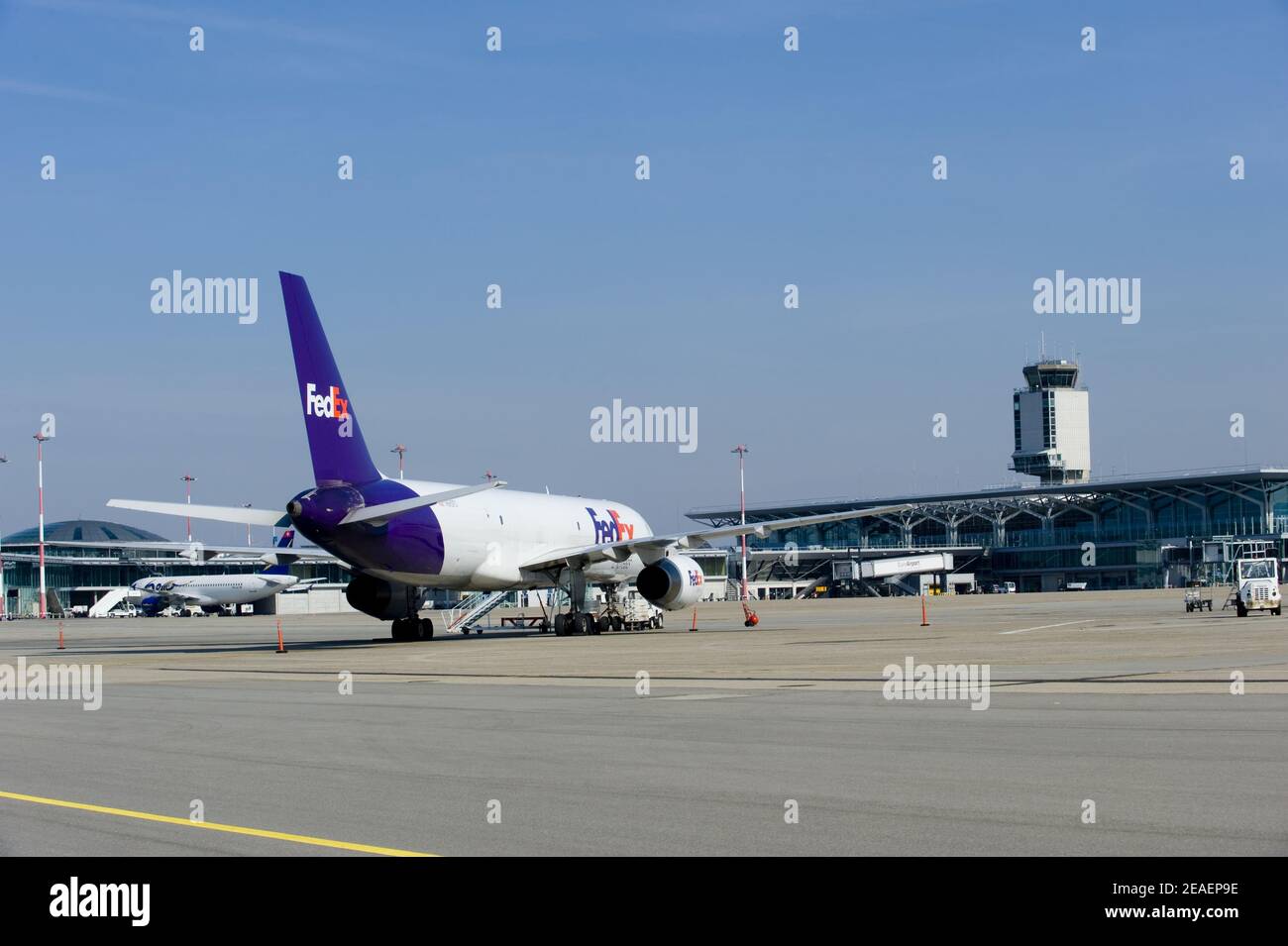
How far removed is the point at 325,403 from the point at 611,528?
17100 mm

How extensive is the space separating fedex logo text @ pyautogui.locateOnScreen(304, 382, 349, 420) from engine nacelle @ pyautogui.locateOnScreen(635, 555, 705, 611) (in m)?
13.2

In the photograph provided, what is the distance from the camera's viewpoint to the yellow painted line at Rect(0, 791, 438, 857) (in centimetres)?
929

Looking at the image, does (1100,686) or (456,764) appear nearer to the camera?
(456,764)

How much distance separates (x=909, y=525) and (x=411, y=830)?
478ft

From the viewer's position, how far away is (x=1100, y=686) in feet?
66.6

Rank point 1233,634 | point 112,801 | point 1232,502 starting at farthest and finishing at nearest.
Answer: point 1232,502
point 1233,634
point 112,801

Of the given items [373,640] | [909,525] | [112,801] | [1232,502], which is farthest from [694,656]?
[909,525]

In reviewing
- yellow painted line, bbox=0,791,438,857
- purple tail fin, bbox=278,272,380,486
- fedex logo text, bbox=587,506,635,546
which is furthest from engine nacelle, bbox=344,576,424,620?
yellow painted line, bbox=0,791,438,857

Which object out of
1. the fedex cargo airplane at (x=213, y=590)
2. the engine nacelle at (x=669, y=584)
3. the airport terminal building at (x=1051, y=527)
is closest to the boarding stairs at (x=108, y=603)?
the fedex cargo airplane at (x=213, y=590)

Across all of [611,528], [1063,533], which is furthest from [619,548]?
[1063,533]

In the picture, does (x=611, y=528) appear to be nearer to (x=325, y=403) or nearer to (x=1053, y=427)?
(x=325, y=403)

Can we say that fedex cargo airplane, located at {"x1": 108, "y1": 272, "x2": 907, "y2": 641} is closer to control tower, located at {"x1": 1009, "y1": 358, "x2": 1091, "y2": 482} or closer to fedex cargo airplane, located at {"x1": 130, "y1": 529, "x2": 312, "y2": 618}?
fedex cargo airplane, located at {"x1": 130, "y1": 529, "x2": 312, "y2": 618}
